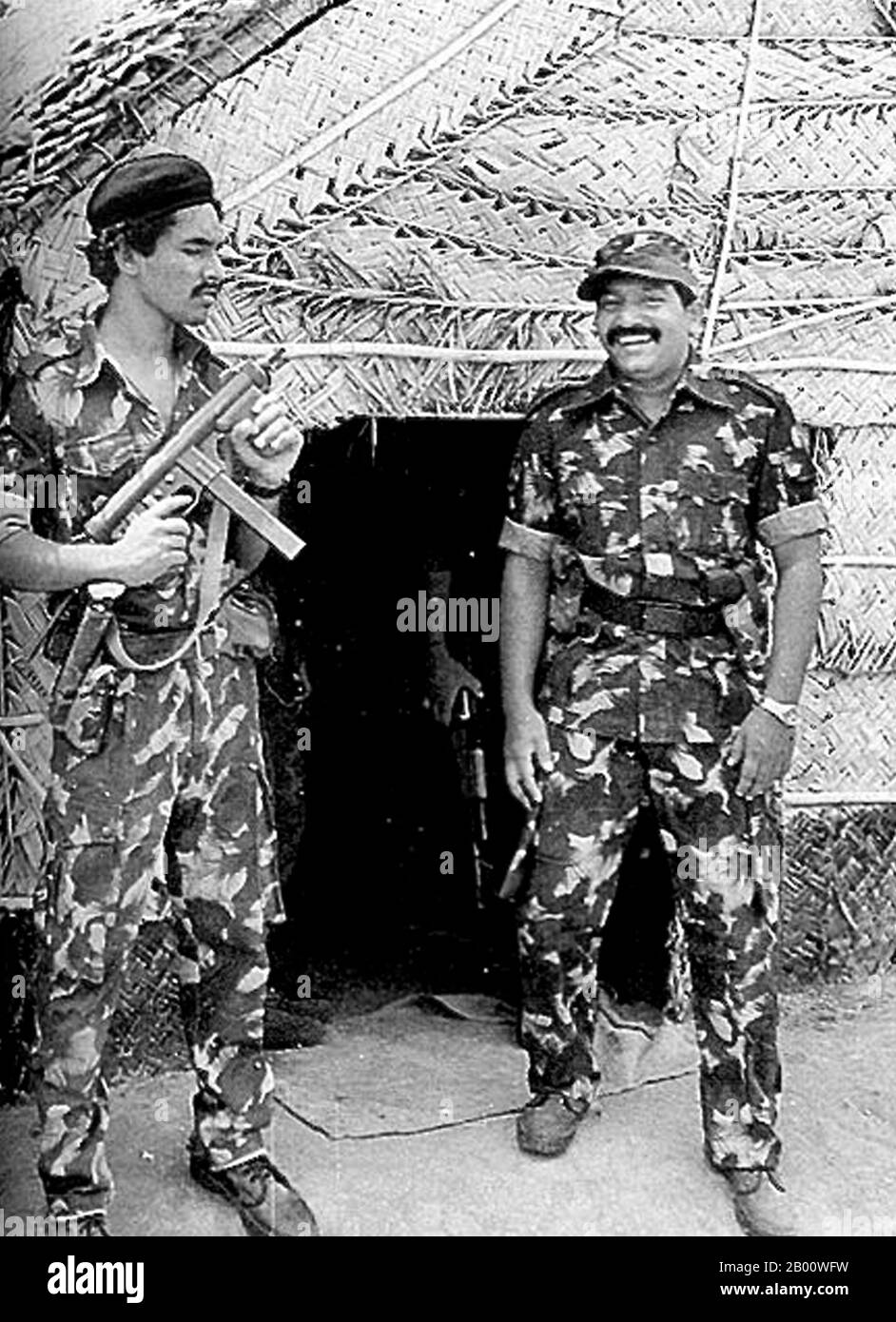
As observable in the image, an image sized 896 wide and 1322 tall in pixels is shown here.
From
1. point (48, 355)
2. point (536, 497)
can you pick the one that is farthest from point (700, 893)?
point (48, 355)

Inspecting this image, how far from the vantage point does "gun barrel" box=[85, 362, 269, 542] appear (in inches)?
112

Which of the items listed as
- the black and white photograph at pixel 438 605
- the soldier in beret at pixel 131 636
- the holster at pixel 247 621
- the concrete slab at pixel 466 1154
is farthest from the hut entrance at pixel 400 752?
the soldier in beret at pixel 131 636

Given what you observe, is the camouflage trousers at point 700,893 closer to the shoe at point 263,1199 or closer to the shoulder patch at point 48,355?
the shoe at point 263,1199

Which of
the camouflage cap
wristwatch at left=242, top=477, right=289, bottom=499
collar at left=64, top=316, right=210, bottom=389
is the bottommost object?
wristwatch at left=242, top=477, right=289, bottom=499

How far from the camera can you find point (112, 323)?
2936 millimetres

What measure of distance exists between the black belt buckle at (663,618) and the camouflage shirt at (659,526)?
0.05 feet

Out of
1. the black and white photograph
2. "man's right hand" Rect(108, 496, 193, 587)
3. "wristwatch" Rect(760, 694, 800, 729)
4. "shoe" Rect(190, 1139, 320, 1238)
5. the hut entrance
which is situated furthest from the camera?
the hut entrance

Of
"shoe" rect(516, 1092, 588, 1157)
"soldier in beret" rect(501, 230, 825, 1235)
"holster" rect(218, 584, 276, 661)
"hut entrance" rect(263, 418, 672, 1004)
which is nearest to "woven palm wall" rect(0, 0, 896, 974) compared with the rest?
"soldier in beret" rect(501, 230, 825, 1235)

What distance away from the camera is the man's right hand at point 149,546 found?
2.83 m

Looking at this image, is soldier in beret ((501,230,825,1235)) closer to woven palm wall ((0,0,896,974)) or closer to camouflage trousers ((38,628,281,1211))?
woven palm wall ((0,0,896,974))

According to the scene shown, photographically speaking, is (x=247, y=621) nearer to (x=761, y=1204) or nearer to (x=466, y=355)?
(x=466, y=355)

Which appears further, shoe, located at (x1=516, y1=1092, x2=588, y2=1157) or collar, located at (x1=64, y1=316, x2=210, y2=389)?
shoe, located at (x1=516, y1=1092, x2=588, y2=1157)

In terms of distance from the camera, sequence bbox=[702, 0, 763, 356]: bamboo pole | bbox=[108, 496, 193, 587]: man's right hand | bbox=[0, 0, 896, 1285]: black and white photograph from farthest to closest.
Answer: bbox=[702, 0, 763, 356]: bamboo pole
bbox=[0, 0, 896, 1285]: black and white photograph
bbox=[108, 496, 193, 587]: man's right hand

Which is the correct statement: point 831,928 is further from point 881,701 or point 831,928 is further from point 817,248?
point 817,248
